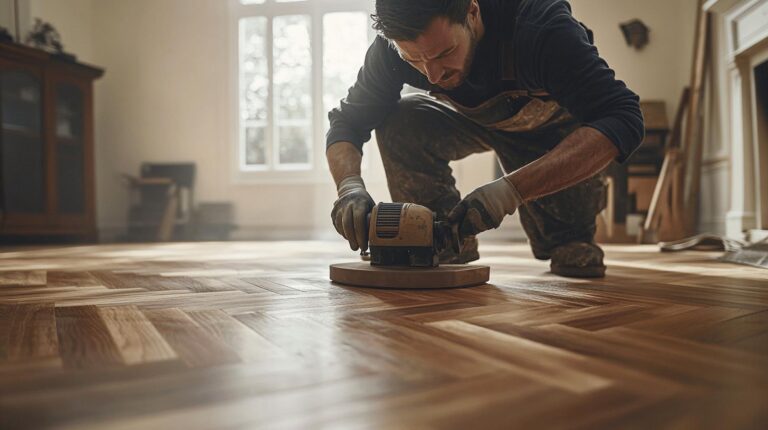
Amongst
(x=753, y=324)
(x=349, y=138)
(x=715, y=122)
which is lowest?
(x=753, y=324)

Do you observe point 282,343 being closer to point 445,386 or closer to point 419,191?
point 445,386

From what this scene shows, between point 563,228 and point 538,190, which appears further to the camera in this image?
point 563,228

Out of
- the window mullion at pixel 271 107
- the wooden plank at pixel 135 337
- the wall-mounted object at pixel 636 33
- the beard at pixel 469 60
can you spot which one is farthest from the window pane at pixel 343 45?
the wooden plank at pixel 135 337

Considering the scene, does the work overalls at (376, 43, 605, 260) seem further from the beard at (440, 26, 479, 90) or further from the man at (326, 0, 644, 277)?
the beard at (440, 26, 479, 90)

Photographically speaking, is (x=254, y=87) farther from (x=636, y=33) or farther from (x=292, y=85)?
(x=636, y=33)

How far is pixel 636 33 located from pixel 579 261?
323 cm

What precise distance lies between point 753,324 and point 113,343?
2.59 feet

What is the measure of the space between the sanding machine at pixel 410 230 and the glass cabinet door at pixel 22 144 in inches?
128

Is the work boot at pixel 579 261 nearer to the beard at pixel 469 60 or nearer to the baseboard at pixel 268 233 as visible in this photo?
the beard at pixel 469 60

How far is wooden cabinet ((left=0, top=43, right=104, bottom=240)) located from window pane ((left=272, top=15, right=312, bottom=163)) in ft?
4.50

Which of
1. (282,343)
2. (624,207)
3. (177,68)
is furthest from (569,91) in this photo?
(177,68)

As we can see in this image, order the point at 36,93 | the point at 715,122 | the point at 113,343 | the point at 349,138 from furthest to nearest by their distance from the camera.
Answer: the point at 36,93 → the point at 715,122 → the point at 349,138 → the point at 113,343

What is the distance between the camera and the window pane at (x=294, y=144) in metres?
4.69

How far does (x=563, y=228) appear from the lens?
1.53 meters
